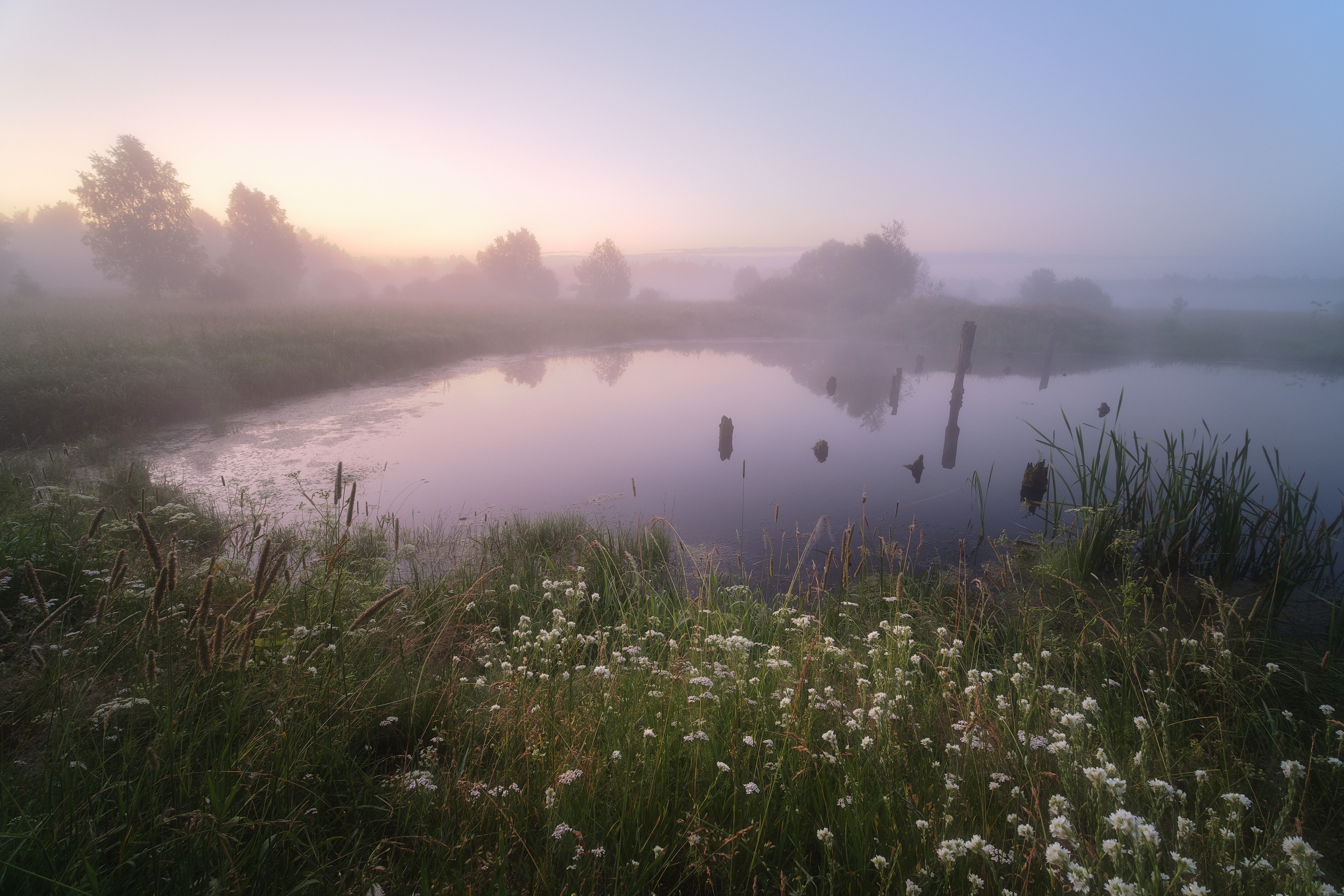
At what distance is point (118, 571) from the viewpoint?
1991 mm

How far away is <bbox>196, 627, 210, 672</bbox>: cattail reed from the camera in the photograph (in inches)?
65.7

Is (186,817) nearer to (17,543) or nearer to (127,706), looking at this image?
(127,706)

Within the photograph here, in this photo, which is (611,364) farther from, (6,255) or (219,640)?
(6,255)

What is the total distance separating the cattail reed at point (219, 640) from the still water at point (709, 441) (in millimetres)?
4642

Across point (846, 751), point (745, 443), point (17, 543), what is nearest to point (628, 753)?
point (846, 751)

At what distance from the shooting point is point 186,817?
5.38 feet

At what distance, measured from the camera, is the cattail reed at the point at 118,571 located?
1929 millimetres

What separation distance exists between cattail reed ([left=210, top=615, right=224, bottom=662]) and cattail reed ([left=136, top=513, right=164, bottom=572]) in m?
0.27

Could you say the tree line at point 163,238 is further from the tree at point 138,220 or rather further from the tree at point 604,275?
the tree at point 604,275

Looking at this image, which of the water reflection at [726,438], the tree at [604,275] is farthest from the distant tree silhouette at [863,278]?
the water reflection at [726,438]

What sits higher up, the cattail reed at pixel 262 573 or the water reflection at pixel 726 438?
the cattail reed at pixel 262 573

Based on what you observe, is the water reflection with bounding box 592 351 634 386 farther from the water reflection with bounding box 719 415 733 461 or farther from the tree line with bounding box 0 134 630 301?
the tree line with bounding box 0 134 630 301

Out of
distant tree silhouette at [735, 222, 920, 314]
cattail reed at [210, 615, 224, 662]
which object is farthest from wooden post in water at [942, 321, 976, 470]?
distant tree silhouette at [735, 222, 920, 314]

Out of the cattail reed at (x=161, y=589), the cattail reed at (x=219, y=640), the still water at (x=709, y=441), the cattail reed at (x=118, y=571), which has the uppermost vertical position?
the cattail reed at (x=161, y=589)
